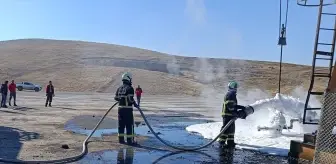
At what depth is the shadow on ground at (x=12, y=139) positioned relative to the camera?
8.64 m

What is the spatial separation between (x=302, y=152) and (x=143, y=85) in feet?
167

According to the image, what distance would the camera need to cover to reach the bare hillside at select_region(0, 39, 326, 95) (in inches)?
2336

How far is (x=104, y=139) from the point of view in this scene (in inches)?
448

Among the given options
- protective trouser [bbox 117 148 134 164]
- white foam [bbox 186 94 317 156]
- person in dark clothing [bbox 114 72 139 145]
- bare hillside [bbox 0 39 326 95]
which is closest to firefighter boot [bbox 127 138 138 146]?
person in dark clothing [bbox 114 72 139 145]

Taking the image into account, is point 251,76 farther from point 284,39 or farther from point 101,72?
point 284,39

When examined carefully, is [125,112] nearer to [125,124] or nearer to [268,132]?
[125,124]

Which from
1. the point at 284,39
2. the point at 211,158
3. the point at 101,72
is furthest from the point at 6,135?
the point at 101,72

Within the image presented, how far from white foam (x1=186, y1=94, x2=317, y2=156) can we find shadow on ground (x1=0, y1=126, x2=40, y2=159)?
5332 mm

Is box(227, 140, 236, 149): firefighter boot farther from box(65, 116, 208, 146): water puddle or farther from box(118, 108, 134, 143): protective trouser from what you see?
box(118, 108, 134, 143): protective trouser

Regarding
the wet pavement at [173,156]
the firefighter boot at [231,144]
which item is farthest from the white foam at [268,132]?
the wet pavement at [173,156]

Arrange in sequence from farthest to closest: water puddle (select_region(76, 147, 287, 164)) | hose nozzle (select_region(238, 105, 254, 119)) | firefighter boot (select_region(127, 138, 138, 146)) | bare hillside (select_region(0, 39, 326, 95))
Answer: bare hillside (select_region(0, 39, 326, 95)) < hose nozzle (select_region(238, 105, 254, 119)) < firefighter boot (select_region(127, 138, 138, 146)) < water puddle (select_region(76, 147, 287, 164))

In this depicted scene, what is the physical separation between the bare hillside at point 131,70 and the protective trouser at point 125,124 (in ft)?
136

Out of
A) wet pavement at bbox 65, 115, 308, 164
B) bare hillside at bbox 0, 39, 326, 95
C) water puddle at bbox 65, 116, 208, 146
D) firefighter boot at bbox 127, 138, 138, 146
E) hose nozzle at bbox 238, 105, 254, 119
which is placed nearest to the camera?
wet pavement at bbox 65, 115, 308, 164

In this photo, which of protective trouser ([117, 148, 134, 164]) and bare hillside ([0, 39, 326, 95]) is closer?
protective trouser ([117, 148, 134, 164])
